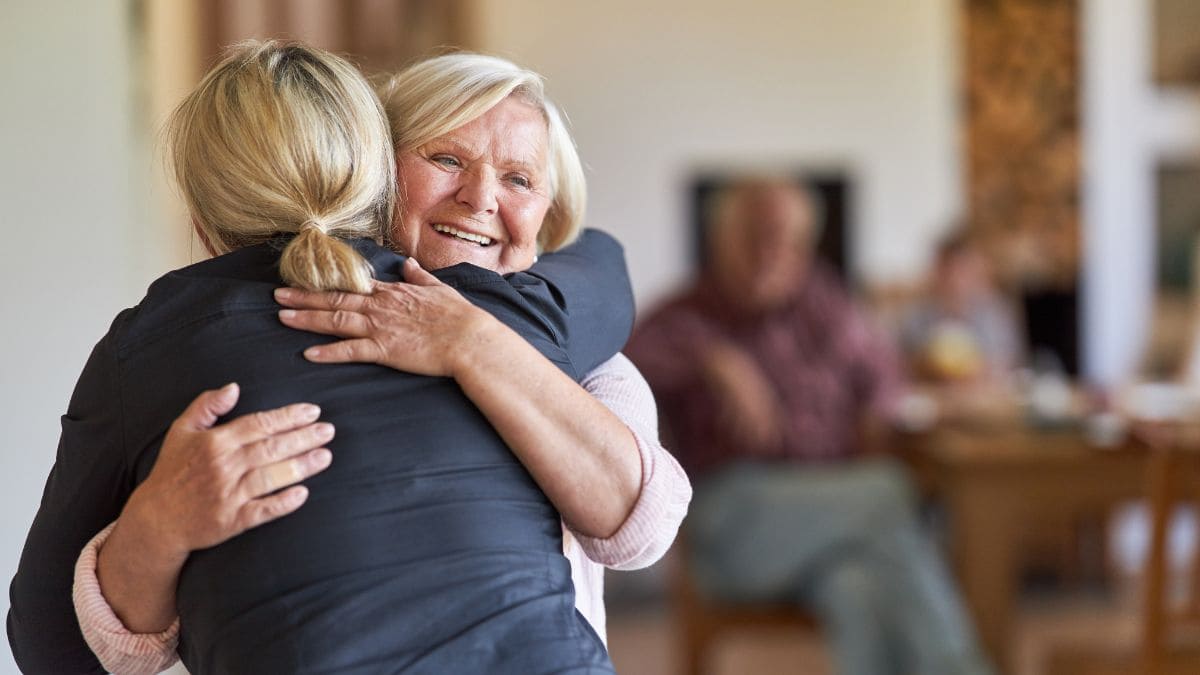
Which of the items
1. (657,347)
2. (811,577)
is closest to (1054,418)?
(811,577)

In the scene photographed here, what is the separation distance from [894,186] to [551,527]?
4.38 meters

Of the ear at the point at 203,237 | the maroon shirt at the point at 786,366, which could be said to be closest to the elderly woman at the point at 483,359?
the ear at the point at 203,237

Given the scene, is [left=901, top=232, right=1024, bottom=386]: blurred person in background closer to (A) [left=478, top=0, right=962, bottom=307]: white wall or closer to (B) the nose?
(A) [left=478, top=0, right=962, bottom=307]: white wall

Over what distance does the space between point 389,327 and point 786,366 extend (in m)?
2.38

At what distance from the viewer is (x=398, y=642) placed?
3.00 ft

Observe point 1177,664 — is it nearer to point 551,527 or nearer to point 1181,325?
point 551,527

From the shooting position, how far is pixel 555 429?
3.25 ft

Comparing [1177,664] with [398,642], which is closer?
[398,642]

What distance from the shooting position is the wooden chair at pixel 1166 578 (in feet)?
7.88

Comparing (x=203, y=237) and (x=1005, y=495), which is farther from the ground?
(x=203, y=237)

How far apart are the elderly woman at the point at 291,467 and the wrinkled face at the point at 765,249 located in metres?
2.29

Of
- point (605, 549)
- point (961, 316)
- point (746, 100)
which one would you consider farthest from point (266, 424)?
point (746, 100)

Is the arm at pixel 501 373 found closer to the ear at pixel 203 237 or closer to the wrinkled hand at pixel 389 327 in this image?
the wrinkled hand at pixel 389 327

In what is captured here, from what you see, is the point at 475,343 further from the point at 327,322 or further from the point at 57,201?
the point at 57,201
